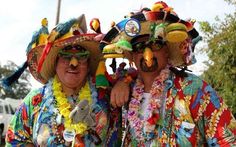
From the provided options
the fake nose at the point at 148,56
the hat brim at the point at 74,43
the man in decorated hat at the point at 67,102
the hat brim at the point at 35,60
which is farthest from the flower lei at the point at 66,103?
the fake nose at the point at 148,56

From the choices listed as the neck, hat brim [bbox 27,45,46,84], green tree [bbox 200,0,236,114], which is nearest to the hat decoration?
hat brim [bbox 27,45,46,84]

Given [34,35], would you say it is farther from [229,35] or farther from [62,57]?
[229,35]

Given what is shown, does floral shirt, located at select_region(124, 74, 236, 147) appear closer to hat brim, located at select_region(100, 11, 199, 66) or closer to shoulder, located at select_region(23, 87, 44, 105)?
hat brim, located at select_region(100, 11, 199, 66)

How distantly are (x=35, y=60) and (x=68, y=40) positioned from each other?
1.56 feet

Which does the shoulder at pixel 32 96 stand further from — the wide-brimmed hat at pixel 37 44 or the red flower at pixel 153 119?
the red flower at pixel 153 119

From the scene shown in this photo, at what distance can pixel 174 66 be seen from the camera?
3.58 meters

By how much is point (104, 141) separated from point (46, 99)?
58cm

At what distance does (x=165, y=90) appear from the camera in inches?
136

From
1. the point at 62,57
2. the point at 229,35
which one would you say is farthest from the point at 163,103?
the point at 229,35

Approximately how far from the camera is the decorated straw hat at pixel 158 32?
3.35 m

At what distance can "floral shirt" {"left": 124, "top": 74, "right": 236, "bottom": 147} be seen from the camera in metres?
3.22

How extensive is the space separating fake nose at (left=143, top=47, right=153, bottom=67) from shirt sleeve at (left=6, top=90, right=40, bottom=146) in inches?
42.9

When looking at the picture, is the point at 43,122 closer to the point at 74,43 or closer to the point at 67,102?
the point at 67,102

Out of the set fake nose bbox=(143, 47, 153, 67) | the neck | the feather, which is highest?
the feather
